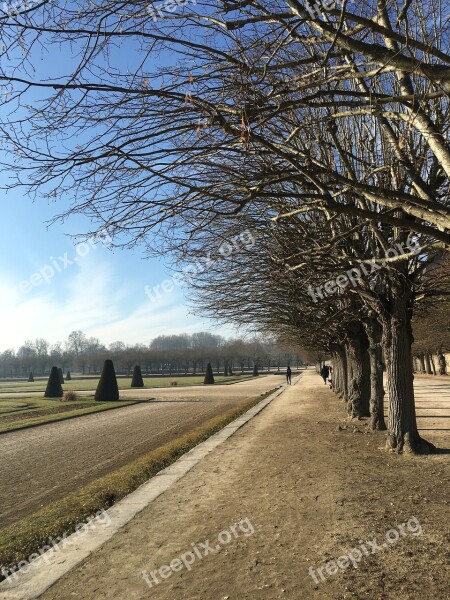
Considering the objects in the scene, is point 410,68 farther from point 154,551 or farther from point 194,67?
point 154,551

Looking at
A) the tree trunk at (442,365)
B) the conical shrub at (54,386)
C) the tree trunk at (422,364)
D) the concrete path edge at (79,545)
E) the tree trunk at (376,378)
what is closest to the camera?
the concrete path edge at (79,545)

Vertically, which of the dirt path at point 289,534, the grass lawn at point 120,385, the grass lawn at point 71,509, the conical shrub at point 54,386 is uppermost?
A: the conical shrub at point 54,386

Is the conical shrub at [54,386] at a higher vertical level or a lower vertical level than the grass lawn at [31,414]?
higher

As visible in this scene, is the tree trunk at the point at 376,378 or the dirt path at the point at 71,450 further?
the tree trunk at the point at 376,378

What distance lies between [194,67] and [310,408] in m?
16.6

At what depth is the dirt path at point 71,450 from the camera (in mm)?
Answer: 8609

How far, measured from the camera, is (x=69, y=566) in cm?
457

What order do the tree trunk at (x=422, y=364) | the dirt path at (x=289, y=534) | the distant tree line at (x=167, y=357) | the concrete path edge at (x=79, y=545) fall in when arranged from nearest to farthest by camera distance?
the dirt path at (x=289, y=534), the concrete path edge at (x=79, y=545), the tree trunk at (x=422, y=364), the distant tree line at (x=167, y=357)

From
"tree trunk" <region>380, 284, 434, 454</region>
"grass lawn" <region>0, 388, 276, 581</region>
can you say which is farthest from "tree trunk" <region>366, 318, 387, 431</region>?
"grass lawn" <region>0, 388, 276, 581</region>

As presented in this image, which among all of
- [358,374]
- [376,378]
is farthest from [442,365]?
[376,378]

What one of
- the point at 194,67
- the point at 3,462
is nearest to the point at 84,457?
the point at 3,462

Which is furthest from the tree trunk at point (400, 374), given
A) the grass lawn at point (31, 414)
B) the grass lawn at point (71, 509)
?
the grass lawn at point (31, 414)

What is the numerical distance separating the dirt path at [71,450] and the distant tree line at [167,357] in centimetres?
4105

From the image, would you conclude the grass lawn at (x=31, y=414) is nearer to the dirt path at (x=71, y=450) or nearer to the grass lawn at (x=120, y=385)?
the dirt path at (x=71, y=450)
